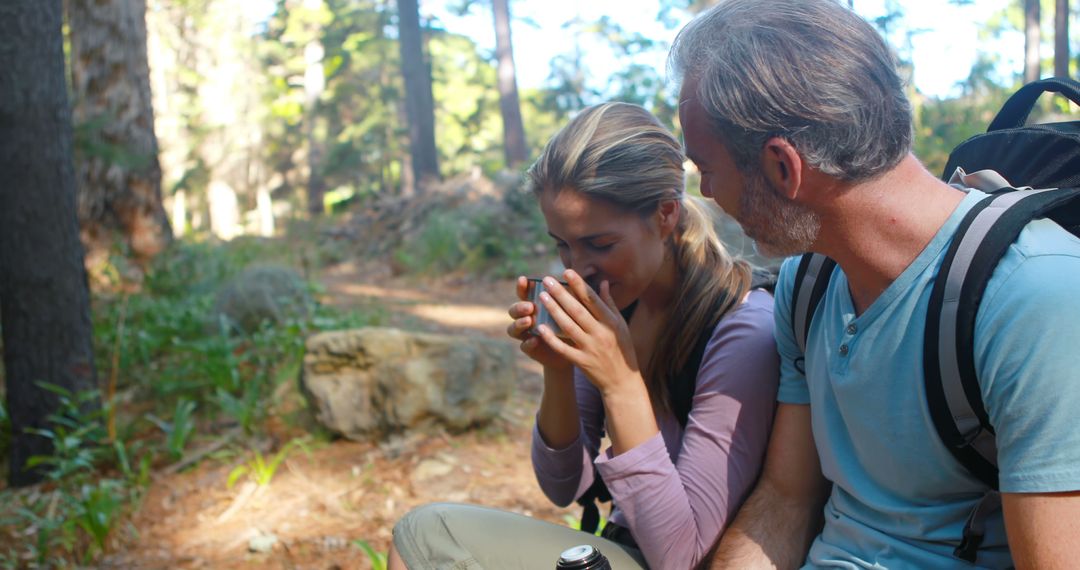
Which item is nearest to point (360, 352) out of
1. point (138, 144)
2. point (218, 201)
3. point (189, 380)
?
point (189, 380)

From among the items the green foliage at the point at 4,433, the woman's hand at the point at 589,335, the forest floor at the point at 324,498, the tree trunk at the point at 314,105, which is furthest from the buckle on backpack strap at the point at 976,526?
the tree trunk at the point at 314,105

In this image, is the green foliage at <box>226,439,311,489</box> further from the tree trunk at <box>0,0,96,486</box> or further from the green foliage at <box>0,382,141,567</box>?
the tree trunk at <box>0,0,96,486</box>

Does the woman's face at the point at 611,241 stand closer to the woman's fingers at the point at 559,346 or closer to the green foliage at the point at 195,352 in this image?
the woman's fingers at the point at 559,346

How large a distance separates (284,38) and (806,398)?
29948mm

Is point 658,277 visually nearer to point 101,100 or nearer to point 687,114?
point 687,114

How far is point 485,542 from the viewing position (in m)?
2.07

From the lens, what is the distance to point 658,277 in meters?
2.37

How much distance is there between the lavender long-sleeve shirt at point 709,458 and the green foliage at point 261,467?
295 cm

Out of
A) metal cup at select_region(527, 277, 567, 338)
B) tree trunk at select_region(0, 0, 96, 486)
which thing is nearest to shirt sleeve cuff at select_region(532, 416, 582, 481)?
metal cup at select_region(527, 277, 567, 338)

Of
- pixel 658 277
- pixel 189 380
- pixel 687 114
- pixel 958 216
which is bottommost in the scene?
pixel 189 380

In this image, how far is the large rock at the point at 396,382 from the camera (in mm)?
4824

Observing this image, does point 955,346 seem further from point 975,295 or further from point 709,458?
point 709,458

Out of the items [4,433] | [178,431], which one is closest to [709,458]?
[178,431]

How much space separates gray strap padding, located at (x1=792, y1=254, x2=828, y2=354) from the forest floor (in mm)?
2420
